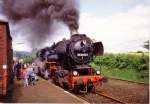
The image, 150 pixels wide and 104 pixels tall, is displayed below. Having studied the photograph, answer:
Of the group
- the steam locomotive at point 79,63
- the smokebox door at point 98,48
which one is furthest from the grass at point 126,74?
the steam locomotive at point 79,63

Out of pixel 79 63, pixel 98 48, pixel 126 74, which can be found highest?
pixel 98 48

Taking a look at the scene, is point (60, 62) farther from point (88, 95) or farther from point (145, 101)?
point (145, 101)

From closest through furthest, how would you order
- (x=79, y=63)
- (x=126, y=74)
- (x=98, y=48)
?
(x=79, y=63), (x=98, y=48), (x=126, y=74)

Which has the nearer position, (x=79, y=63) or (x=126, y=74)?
(x=79, y=63)

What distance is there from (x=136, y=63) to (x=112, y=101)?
1642 centimetres

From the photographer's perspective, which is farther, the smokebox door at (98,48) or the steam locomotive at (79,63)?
the smokebox door at (98,48)

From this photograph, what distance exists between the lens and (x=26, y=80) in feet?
69.9

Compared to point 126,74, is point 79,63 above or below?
above

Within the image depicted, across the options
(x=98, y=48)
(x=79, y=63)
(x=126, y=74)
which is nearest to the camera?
(x=79, y=63)

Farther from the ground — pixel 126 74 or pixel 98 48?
pixel 98 48

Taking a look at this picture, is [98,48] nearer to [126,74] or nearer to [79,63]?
[79,63]

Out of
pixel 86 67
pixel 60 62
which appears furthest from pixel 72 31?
pixel 86 67

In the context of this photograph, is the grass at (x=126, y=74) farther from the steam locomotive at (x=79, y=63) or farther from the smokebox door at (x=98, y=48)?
the steam locomotive at (x=79, y=63)

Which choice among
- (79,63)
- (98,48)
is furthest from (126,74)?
(79,63)
